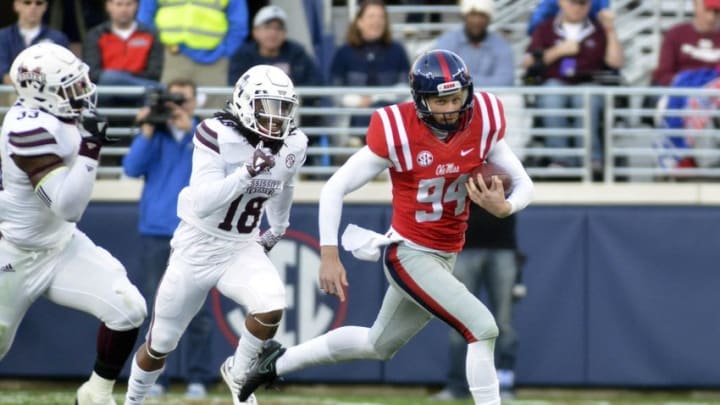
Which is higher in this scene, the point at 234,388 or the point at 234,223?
the point at 234,223

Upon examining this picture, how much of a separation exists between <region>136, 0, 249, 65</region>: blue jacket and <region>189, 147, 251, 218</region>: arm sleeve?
344cm

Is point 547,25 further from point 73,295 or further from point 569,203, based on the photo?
point 73,295

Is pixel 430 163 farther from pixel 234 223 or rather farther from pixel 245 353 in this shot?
pixel 245 353

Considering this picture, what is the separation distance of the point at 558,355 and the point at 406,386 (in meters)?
1.05

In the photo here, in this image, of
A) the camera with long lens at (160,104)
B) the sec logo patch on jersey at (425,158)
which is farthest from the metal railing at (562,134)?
the sec logo patch on jersey at (425,158)

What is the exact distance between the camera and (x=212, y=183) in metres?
7.37

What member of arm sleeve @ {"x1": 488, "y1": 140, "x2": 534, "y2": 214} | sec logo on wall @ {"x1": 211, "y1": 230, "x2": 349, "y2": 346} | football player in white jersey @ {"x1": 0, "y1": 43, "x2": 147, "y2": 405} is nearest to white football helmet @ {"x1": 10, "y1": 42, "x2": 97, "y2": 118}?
football player in white jersey @ {"x1": 0, "y1": 43, "x2": 147, "y2": 405}

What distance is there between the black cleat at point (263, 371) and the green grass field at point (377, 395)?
213 cm

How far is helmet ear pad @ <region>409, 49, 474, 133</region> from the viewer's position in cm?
707

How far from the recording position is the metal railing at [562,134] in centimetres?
1027

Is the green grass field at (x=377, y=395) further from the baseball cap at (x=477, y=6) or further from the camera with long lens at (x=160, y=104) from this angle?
the baseball cap at (x=477, y=6)

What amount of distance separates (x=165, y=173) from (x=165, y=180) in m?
0.05

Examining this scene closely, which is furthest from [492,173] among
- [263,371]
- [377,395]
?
[377,395]

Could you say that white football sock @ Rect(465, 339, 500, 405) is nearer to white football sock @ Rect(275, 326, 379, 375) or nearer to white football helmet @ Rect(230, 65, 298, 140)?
white football sock @ Rect(275, 326, 379, 375)
